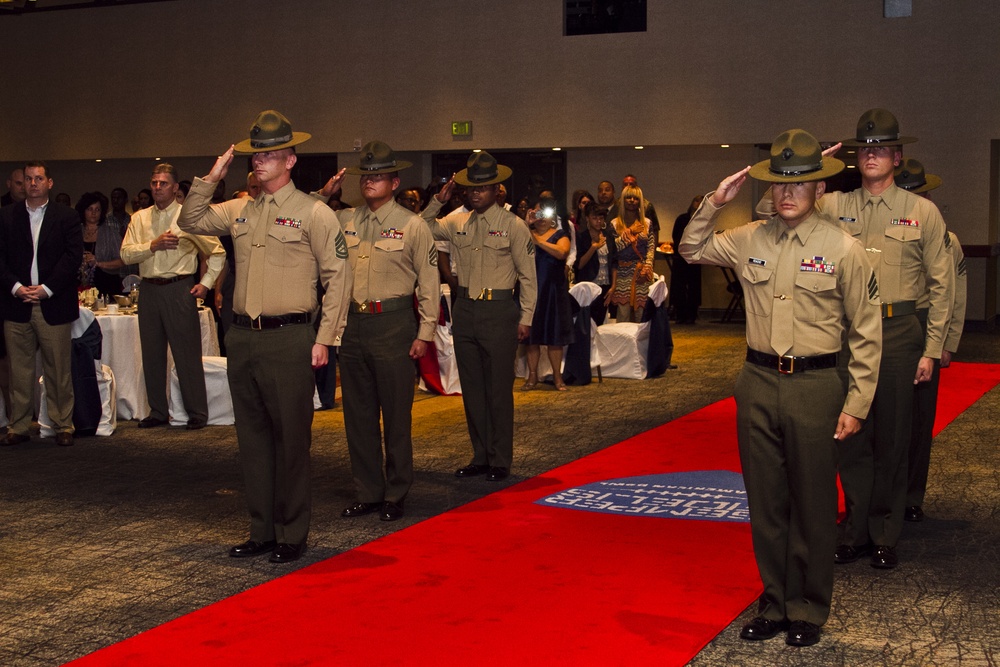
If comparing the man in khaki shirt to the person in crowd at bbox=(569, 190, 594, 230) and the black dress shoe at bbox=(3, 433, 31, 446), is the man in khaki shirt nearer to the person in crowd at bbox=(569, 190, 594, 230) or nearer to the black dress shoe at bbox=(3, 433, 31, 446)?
the black dress shoe at bbox=(3, 433, 31, 446)

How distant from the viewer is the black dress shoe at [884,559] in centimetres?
480

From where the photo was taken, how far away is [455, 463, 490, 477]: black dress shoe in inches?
257

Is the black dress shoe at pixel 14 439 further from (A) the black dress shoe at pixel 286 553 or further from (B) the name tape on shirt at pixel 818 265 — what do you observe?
(B) the name tape on shirt at pixel 818 265

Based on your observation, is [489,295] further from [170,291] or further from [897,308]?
[170,291]

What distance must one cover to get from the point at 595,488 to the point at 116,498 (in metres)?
2.32

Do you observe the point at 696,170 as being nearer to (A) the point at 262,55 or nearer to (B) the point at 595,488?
(A) the point at 262,55

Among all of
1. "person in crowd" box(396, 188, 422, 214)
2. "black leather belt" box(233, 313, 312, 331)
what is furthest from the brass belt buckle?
"person in crowd" box(396, 188, 422, 214)

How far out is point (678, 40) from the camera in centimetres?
1507

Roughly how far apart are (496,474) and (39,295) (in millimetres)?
2955

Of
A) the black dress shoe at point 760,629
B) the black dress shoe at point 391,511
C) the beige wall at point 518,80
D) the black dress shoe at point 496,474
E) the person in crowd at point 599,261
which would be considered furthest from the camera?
the beige wall at point 518,80

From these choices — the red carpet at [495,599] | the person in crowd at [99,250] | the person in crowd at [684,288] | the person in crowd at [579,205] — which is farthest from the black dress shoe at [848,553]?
the person in crowd at [684,288]

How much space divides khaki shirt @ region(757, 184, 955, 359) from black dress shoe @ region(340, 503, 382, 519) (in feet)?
8.01

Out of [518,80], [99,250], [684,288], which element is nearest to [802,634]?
[99,250]

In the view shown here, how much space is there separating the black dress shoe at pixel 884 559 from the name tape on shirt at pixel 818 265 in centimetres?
148
